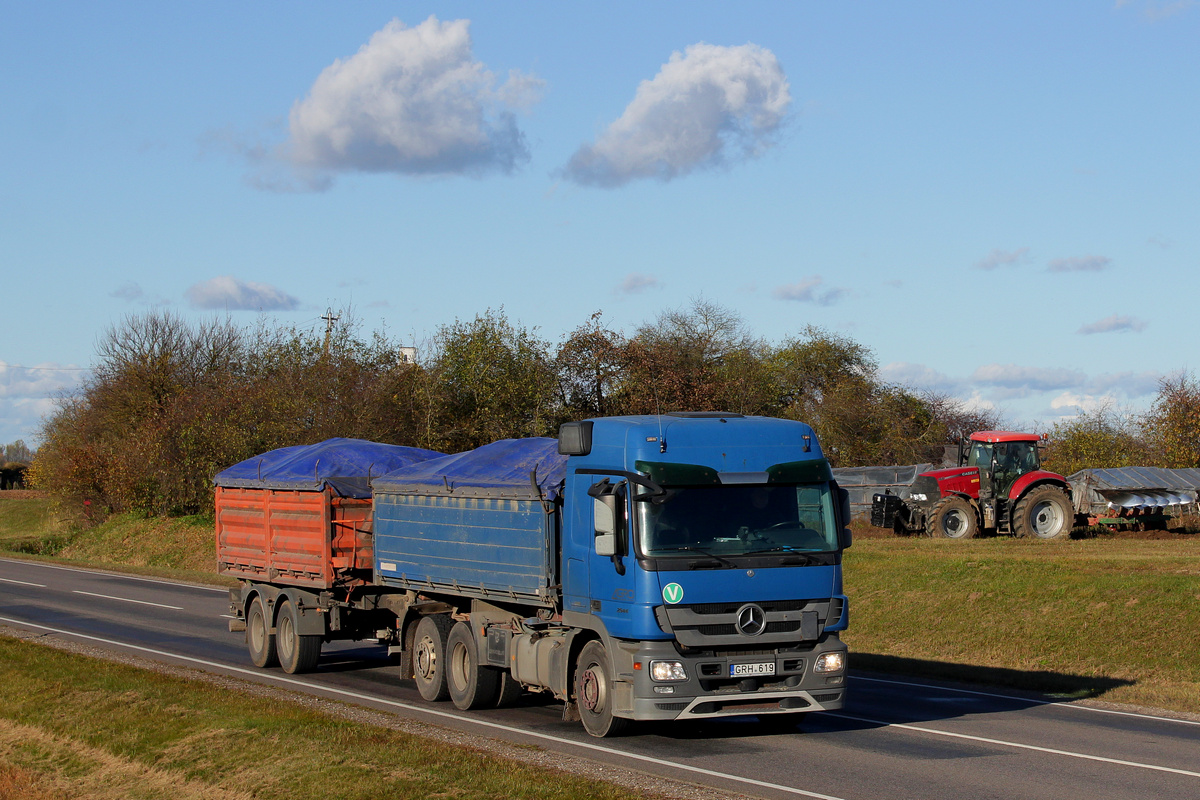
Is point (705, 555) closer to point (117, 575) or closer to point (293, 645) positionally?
point (293, 645)

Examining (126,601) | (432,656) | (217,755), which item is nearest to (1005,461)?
(432,656)

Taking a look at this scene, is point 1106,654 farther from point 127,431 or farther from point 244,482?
point 127,431

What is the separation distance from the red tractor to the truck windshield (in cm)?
2174

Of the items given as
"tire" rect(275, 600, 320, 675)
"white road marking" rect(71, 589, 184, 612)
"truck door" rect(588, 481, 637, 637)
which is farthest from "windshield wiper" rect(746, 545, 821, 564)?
"white road marking" rect(71, 589, 184, 612)

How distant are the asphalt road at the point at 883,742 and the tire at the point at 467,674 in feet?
0.59

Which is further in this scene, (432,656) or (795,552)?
(432,656)

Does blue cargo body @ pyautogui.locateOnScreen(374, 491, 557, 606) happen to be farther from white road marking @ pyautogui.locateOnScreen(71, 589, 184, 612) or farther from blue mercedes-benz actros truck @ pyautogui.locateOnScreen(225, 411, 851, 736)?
white road marking @ pyautogui.locateOnScreen(71, 589, 184, 612)

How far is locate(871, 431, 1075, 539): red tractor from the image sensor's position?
31375 millimetres

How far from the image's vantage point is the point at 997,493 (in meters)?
32.5

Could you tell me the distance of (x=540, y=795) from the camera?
8945mm

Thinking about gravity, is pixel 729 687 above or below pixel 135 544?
below

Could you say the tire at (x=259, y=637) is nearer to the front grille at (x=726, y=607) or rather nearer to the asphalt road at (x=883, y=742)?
the asphalt road at (x=883, y=742)

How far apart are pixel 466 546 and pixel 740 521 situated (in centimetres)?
368

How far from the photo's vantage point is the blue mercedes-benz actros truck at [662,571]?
10.9 m
